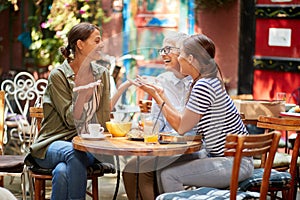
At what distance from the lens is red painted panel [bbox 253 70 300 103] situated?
776 cm

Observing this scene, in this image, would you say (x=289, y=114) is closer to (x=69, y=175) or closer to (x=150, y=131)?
(x=150, y=131)

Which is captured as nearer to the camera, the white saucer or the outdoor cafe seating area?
the outdoor cafe seating area

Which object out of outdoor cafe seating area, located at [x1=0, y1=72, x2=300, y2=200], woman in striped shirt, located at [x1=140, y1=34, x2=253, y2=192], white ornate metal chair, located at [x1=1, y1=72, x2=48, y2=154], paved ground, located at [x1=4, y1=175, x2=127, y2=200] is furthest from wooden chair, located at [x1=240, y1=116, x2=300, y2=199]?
white ornate metal chair, located at [x1=1, y1=72, x2=48, y2=154]

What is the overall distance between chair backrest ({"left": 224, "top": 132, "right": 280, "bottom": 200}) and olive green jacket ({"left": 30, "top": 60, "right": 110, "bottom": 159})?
115 centimetres

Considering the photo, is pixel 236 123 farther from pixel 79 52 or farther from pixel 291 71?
pixel 291 71

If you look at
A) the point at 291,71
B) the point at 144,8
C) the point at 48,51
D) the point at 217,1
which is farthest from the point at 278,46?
the point at 48,51

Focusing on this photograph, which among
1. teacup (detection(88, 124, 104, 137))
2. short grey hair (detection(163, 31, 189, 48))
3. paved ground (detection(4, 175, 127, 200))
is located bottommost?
paved ground (detection(4, 175, 127, 200))

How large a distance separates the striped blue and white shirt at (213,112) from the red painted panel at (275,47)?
3.03 metres

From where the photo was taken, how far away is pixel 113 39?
503cm

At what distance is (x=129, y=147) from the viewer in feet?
15.2

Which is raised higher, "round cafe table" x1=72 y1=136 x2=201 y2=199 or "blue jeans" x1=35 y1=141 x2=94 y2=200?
"round cafe table" x1=72 y1=136 x2=201 y2=199

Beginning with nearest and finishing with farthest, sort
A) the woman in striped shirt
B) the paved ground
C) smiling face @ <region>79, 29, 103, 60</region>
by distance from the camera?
the woman in striped shirt
smiling face @ <region>79, 29, 103, 60</region>
the paved ground

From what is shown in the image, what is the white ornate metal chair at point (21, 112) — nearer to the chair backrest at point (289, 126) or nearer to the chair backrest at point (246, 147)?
the chair backrest at point (289, 126)

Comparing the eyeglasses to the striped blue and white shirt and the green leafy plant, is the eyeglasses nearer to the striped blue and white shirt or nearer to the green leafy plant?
the striped blue and white shirt
